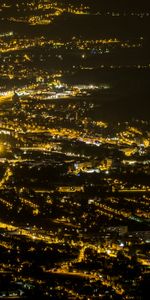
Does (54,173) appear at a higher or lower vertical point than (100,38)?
lower

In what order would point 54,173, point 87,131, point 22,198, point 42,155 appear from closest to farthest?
point 22,198 → point 54,173 → point 42,155 → point 87,131

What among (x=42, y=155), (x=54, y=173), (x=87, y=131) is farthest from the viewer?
(x=87, y=131)

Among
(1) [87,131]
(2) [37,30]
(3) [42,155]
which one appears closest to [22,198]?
(3) [42,155]

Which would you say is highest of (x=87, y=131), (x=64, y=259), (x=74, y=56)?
(x=74, y=56)

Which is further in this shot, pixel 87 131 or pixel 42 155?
pixel 87 131

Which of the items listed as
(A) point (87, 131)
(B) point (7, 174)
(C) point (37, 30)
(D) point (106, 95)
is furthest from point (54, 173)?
(C) point (37, 30)

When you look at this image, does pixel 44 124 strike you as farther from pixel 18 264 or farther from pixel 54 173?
pixel 18 264
